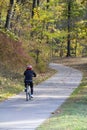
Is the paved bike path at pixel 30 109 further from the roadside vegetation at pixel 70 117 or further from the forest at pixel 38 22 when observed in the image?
the forest at pixel 38 22

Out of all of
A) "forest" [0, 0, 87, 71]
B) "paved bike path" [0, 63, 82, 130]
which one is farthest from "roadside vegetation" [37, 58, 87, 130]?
"forest" [0, 0, 87, 71]

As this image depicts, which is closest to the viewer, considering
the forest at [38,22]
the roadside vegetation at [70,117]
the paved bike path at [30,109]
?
the roadside vegetation at [70,117]

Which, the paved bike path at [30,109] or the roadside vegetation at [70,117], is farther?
the paved bike path at [30,109]

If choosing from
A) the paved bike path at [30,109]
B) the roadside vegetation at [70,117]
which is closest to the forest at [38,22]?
the paved bike path at [30,109]

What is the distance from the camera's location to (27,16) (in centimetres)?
5975

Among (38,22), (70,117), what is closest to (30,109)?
(70,117)

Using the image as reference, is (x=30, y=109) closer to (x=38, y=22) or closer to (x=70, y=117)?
(x=70, y=117)

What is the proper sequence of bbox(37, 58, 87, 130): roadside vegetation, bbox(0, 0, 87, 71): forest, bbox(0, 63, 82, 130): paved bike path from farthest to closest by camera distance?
bbox(0, 0, 87, 71): forest
bbox(0, 63, 82, 130): paved bike path
bbox(37, 58, 87, 130): roadside vegetation

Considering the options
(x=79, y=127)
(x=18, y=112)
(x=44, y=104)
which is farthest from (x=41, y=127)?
(x=44, y=104)

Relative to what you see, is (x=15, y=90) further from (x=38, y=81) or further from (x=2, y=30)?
(x=2, y=30)

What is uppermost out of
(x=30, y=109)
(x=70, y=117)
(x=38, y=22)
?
(x=38, y=22)

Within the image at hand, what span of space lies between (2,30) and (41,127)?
22405mm

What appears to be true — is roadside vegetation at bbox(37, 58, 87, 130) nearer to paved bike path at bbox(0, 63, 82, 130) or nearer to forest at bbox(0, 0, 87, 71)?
paved bike path at bbox(0, 63, 82, 130)

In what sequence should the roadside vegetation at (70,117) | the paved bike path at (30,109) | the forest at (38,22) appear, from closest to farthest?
1. the roadside vegetation at (70,117)
2. the paved bike path at (30,109)
3. the forest at (38,22)
